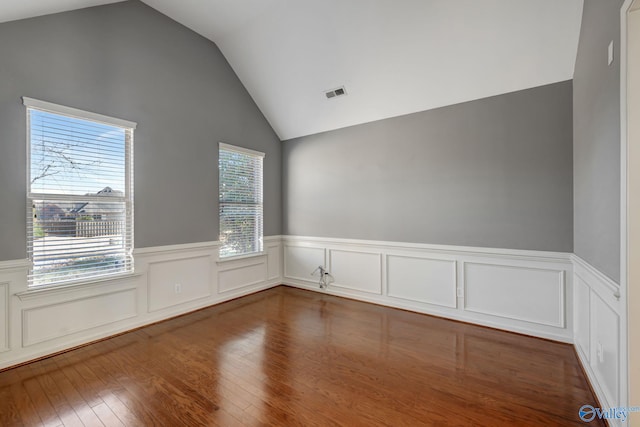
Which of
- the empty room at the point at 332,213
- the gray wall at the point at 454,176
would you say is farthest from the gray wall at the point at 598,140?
the gray wall at the point at 454,176

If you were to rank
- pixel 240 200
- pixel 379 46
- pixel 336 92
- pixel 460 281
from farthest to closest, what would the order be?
pixel 240 200, pixel 336 92, pixel 460 281, pixel 379 46

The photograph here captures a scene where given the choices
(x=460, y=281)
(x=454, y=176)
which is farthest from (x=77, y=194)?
(x=460, y=281)

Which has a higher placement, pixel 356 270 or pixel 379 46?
pixel 379 46

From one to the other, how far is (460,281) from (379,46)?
2.93 metres

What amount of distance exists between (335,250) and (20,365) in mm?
3588

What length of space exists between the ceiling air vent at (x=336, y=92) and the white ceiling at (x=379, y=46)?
2.2 inches

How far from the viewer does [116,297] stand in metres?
3.11

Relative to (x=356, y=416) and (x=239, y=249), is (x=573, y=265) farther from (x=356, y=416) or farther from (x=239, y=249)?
(x=239, y=249)

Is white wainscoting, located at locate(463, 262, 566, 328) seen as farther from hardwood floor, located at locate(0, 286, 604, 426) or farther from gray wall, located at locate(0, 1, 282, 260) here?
gray wall, located at locate(0, 1, 282, 260)

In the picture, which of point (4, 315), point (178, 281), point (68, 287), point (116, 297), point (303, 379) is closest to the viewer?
point (303, 379)

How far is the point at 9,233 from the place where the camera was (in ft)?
7.96

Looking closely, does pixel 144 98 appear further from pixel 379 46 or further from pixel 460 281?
pixel 460 281

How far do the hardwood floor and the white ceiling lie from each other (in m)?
2.79

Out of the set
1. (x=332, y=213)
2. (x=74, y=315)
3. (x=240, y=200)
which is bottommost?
(x=74, y=315)
